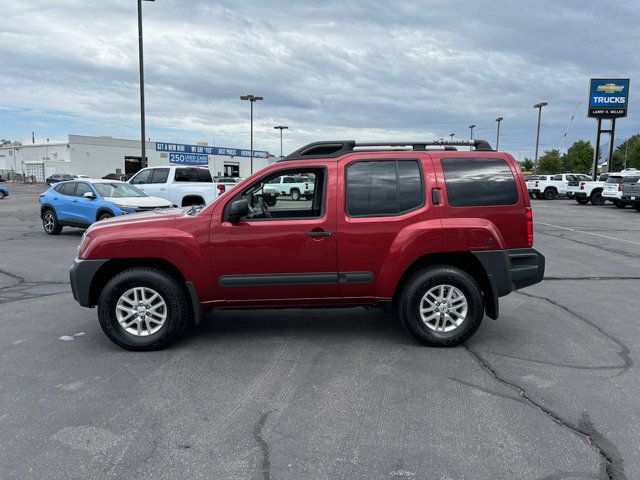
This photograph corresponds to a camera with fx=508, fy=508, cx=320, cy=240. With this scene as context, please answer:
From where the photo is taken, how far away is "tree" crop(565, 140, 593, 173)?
89.6 meters

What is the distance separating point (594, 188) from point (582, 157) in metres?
67.7

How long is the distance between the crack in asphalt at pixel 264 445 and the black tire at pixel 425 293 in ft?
6.12

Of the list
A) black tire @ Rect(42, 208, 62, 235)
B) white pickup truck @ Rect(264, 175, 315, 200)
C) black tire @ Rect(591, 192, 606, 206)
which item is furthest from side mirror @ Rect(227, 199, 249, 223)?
black tire @ Rect(591, 192, 606, 206)

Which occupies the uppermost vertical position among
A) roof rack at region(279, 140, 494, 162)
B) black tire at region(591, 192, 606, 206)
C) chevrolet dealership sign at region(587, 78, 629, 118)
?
chevrolet dealership sign at region(587, 78, 629, 118)

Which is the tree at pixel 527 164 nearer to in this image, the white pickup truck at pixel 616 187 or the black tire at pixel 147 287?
the white pickup truck at pixel 616 187

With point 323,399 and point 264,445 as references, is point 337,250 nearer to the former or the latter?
point 323,399

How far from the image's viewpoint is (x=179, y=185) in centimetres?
1557

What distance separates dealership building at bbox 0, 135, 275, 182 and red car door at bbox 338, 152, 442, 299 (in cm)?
5040

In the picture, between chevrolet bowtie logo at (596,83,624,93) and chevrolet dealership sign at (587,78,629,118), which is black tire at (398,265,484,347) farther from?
chevrolet bowtie logo at (596,83,624,93)

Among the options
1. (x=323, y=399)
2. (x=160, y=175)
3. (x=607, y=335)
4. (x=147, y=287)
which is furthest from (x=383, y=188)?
(x=160, y=175)

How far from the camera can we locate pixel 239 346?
512 cm

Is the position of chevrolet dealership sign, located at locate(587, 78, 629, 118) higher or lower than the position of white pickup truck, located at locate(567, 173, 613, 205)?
higher

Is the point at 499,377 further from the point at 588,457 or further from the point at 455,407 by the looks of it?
the point at 588,457

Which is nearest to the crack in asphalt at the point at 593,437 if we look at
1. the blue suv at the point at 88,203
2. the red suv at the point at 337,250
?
the red suv at the point at 337,250
